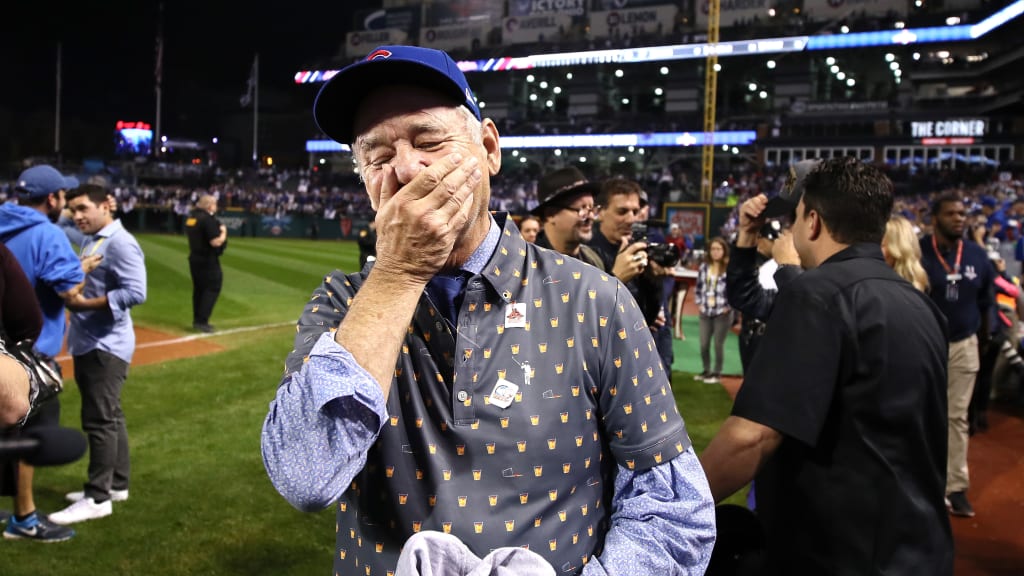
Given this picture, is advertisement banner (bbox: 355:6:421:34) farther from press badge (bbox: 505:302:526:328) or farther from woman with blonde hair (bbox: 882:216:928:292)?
press badge (bbox: 505:302:526:328)

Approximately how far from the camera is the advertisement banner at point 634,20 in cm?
5878

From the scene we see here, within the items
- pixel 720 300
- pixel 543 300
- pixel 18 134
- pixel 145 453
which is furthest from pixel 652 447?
pixel 18 134

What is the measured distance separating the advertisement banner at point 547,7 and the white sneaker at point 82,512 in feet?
215

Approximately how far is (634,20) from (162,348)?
57.0 meters

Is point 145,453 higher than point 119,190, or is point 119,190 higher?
point 119,190

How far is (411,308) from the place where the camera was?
1.31m

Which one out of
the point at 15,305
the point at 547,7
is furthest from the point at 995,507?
the point at 547,7

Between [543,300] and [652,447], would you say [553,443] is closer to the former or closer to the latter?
[652,447]

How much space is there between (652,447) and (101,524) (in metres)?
5.05

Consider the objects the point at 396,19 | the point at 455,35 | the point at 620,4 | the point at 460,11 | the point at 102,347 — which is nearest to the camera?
the point at 102,347

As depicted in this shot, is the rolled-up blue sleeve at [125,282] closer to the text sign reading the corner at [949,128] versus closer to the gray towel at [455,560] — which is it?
the gray towel at [455,560]

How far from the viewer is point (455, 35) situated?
69.6 m

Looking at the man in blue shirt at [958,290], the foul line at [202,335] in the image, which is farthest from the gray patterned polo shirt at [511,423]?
the foul line at [202,335]

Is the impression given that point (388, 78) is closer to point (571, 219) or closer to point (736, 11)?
point (571, 219)
